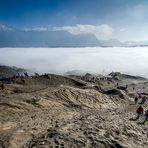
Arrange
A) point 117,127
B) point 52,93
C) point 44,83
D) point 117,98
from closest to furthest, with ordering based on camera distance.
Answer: point 117,127, point 52,93, point 117,98, point 44,83

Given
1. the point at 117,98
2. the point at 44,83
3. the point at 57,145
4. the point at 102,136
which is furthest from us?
the point at 44,83

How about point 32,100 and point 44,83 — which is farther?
point 44,83

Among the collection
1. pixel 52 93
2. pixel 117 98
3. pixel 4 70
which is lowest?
pixel 4 70

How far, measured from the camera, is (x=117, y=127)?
2389cm

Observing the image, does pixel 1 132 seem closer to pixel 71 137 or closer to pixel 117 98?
pixel 71 137

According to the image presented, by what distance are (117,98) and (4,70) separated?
5979 inches

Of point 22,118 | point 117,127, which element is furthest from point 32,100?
point 117,127

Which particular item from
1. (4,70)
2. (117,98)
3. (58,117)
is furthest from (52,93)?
(4,70)

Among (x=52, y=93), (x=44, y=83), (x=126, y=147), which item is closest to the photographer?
(x=126, y=147)

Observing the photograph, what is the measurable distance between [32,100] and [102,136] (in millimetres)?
14716

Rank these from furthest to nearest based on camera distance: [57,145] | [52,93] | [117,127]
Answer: [52,93] < [117,127] < [57,145]

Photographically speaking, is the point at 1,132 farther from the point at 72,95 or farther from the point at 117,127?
the point at 72,95

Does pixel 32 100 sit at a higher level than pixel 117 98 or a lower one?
higher

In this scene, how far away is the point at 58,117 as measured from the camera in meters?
26.8
